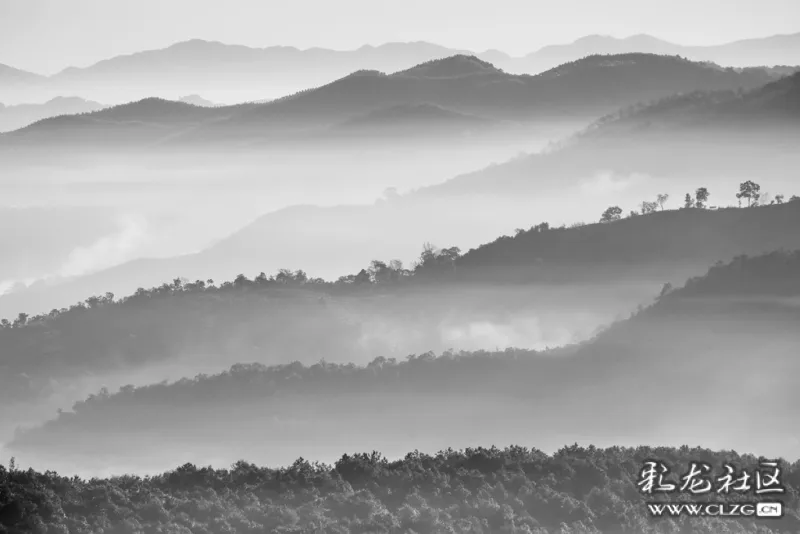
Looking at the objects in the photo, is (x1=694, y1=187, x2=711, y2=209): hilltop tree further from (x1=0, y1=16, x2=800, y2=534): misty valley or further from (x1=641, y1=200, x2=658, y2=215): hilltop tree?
(x1=641, y1=200, x2=658, y2=215): hilltop tree

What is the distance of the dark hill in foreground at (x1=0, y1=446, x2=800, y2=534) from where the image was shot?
152 feet

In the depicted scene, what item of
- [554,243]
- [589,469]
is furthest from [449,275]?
[589,469]

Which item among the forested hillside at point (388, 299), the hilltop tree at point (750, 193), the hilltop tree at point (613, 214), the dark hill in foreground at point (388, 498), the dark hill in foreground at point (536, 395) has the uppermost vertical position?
the hilltop tree at point (613, 214)

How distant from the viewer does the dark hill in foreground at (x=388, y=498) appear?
46.3 m

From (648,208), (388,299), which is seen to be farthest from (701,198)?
(388,299)

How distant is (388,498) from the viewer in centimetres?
5000

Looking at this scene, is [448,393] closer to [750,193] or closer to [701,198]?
[750,193]

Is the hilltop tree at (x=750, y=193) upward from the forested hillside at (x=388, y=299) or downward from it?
upward

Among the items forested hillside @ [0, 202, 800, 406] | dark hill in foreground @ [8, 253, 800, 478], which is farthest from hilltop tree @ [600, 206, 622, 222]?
dark hill in foreground @ [8, 253, 800, 478]

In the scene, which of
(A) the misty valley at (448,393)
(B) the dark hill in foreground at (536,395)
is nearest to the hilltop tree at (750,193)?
(A) the misty valley at (448,393)

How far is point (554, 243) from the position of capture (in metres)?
178

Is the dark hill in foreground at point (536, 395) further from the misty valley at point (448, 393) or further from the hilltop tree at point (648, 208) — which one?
the hilltop tree at point (648, 208)

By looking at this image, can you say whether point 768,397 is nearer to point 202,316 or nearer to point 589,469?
point 589,469

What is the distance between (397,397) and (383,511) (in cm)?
8523
